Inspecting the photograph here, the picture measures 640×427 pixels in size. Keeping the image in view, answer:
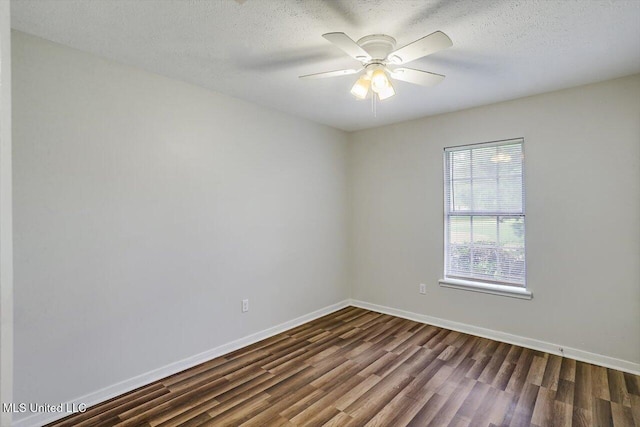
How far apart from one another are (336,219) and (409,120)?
63.5 inches

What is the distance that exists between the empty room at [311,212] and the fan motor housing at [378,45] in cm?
1

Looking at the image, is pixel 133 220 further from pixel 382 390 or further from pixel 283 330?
pixel 382 390

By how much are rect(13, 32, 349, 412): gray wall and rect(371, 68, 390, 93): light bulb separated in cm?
161

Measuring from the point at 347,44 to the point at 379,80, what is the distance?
41cm

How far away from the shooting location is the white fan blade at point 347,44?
1729 mm

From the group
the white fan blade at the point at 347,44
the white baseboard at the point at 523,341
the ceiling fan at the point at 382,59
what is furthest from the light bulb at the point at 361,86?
the white baseboard at the point at 523,341

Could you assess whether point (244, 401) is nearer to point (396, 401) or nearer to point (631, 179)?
point (396, 401)

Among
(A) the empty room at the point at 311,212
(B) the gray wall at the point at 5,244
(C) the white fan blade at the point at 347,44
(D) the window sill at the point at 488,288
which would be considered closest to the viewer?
(B) the gray wall at the point at 5,244

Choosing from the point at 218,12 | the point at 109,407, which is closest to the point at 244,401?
the point at 109,407

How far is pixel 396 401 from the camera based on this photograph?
7.63 ft

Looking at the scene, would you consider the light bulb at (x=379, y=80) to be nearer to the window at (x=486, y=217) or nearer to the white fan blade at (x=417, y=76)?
the white fan blade at (x=417, y=76)

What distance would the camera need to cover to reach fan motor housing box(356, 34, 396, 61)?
6.90 feet

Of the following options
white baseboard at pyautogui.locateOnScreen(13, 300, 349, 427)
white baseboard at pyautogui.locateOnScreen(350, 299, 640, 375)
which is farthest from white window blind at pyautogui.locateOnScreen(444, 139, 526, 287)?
white baseboard at pyautogui.locateOnScreen(13, 300, 349, 427)

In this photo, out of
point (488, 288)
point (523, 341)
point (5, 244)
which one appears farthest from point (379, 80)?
point (523, 341)
